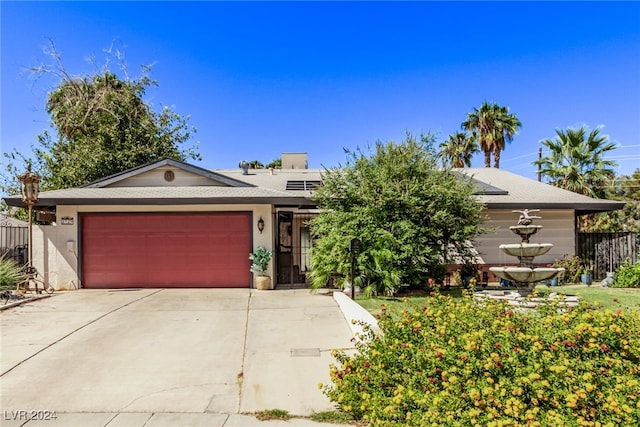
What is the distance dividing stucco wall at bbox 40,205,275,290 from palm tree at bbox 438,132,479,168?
1844 cm

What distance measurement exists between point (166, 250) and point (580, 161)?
18144 millimetres

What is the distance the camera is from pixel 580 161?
18.8 meters

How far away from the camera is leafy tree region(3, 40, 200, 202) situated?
20.3m

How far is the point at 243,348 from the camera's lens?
21.1 feet

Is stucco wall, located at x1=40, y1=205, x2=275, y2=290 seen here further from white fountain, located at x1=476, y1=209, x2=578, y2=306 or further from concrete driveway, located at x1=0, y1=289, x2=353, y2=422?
white fountain, located at x1=476, y1=209, x2=578, y2=306

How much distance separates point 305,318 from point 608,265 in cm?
1228

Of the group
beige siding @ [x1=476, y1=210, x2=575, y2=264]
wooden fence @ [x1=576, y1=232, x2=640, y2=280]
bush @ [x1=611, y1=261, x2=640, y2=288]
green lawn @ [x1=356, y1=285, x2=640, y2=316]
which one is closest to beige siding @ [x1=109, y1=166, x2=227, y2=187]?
green lawn @ [x1=356, y1=285, x2=640, y2=316]

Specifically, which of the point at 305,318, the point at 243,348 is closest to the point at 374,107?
the point at 305,318

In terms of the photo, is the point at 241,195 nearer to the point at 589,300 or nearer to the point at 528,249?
the point at 528,249

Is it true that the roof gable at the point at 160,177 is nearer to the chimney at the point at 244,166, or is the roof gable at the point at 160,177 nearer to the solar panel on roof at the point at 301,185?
the solar panel on roof at the point at 301,185

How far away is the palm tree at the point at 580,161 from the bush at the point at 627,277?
6.27 meters

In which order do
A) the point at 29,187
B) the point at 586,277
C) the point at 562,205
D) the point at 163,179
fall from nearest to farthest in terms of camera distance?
the point at 29,187 → the point at 163,179 → the point at 586,277 → the point at 562,205

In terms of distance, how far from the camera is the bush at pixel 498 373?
3.38 metres

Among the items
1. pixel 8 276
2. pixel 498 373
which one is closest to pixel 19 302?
pixel 8 276
